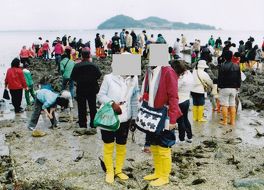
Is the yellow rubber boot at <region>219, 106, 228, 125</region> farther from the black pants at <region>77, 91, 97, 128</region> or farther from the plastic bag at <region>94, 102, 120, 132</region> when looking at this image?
the plastic bag at <region>94, 102, 120, 132</region>

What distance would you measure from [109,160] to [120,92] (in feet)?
3.73

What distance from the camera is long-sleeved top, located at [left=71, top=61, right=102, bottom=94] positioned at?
965 centimetres

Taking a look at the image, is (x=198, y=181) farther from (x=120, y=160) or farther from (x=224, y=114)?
(x=224, y=114)

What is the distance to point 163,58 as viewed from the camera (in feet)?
19.5

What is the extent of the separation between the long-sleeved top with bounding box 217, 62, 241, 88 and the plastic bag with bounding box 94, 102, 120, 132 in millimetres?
4752

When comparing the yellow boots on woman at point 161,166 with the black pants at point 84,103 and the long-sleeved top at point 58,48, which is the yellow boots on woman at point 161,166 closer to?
the black pants at point 84,103

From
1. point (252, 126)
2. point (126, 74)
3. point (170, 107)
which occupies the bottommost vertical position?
point (252, 126)

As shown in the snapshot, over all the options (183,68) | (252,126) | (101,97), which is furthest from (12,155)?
(252,126)

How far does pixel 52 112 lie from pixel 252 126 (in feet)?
18.1

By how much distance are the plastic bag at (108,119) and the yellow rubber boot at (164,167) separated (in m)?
0.78

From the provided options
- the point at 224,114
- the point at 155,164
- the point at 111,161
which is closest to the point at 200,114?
the point at 224,114

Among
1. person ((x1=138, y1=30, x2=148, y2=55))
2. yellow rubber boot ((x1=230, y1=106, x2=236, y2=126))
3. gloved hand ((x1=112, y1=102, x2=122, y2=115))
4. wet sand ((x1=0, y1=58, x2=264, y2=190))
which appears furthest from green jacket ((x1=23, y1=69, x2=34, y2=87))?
person ((x1=138, y1=30, x2=148, y2=55))

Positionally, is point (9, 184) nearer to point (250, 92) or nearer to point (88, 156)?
point (88, 156)

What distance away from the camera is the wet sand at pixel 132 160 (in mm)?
6520
